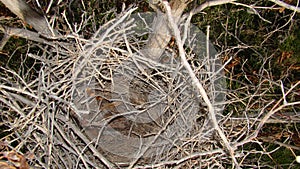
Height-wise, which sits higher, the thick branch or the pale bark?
the thick branch

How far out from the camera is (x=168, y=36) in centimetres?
130

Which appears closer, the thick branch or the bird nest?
the bird nest

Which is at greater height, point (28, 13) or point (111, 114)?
point (28, 13)

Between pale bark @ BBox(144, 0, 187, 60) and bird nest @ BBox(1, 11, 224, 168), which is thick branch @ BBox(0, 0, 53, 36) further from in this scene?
pale bark @ BBox(144, 0, 187, 60)

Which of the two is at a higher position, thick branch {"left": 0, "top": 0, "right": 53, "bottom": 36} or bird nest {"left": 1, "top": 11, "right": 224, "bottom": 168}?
thick branch {"left": 0, "top": 0, "right": 53, "bottom": 36}

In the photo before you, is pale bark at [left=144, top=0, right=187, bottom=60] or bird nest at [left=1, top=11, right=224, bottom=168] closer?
bird nest at [left=1, top=11, right=224, bottom=168]

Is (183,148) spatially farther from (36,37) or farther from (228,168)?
(228,168)

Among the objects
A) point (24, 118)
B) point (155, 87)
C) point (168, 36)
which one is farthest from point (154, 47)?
point (24, 118)

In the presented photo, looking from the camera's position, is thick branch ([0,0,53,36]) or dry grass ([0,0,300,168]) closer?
dry grass ([0,0,300,168])

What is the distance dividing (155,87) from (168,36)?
17cm

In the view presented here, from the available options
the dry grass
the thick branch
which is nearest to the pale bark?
the dry grass

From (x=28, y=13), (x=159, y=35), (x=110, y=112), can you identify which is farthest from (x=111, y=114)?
(x=28, y=13)

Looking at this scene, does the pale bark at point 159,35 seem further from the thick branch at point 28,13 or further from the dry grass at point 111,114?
the thick branch at point 28,13

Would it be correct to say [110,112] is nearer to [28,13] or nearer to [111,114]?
[111,114]
